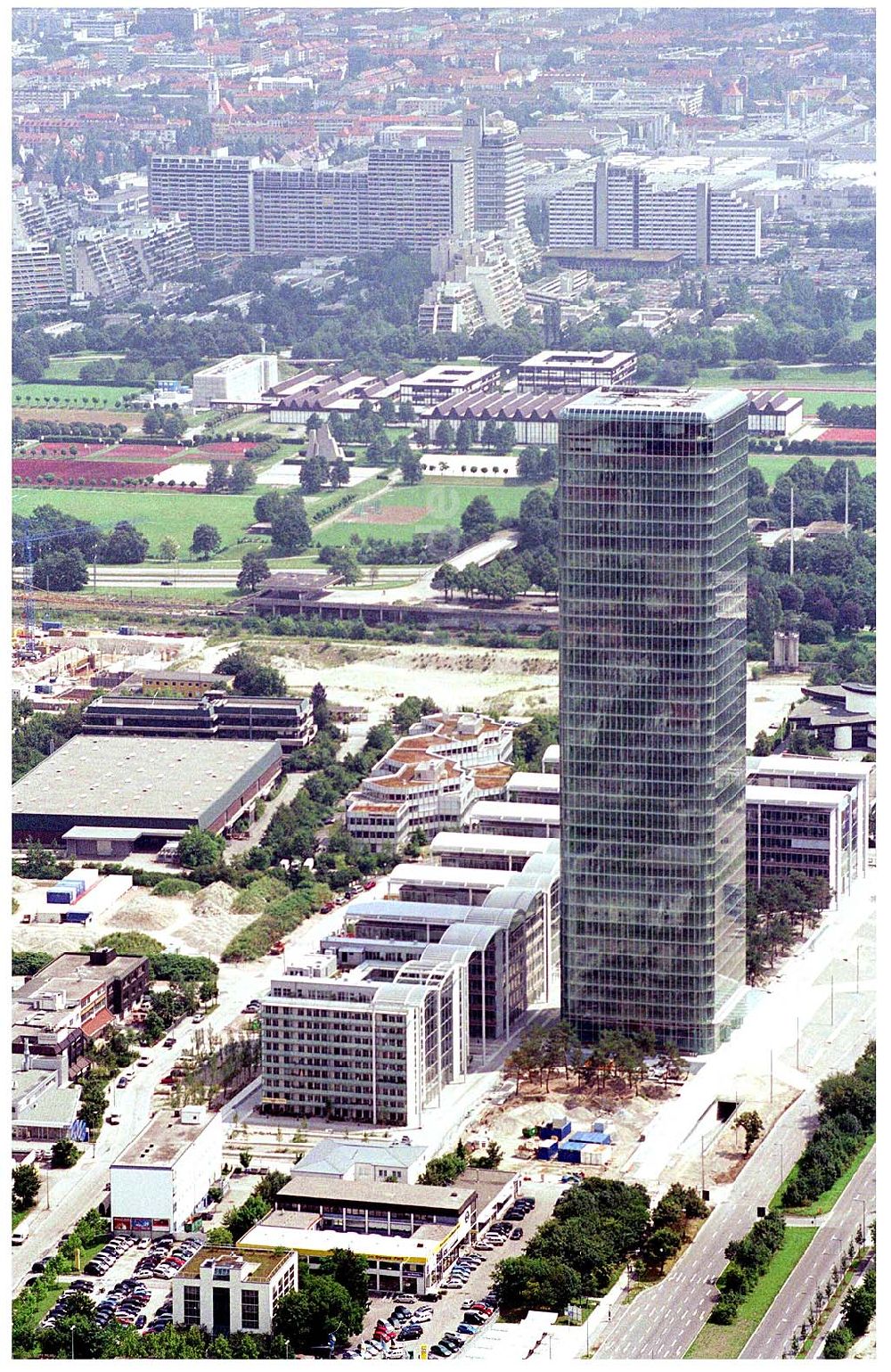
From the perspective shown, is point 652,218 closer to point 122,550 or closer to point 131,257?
point 131,257

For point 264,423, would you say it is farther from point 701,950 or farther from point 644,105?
point 701,950

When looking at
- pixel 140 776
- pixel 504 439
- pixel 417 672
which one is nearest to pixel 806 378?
pixel 504 439

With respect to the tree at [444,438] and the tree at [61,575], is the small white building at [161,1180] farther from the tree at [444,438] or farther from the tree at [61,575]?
the tree at [444,438]

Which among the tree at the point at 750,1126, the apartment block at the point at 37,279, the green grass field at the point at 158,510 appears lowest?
the tree at the point at 750,1126

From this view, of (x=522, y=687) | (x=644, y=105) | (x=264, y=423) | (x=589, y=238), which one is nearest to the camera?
(x=522, y=687)

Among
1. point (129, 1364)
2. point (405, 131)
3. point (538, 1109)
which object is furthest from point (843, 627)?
point (405, 131)

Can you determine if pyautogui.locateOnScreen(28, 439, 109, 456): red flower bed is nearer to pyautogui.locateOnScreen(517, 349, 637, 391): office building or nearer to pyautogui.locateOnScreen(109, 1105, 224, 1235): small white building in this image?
pyautogui.locateOnScreen(517, 349, 637, 391): office building

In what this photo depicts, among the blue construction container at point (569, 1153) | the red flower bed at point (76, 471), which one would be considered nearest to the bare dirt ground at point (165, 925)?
the blue construction container at point (569, 1153)
